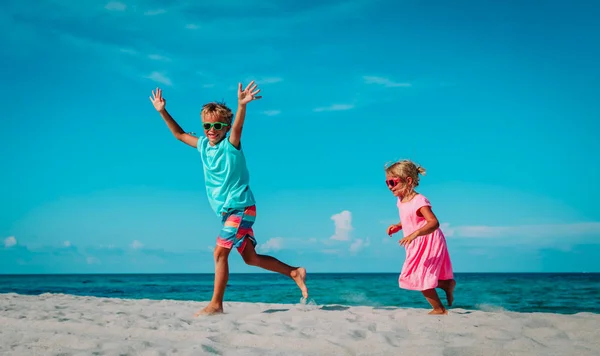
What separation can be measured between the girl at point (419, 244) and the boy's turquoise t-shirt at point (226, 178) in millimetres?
1490

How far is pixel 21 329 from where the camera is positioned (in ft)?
12.5

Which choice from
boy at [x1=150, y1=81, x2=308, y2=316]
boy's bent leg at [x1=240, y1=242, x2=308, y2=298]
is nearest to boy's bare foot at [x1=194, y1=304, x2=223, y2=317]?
boy at [x1=150, y1=81, x2=308, y2=316]

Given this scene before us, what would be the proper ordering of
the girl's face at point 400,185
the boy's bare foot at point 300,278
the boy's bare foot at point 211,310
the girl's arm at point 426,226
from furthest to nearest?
1. the boy's bare foot at point 300,278
2. the girl's face at point 400,185
3. the boy's bare foot at point 211,310
4. the girl's arm at point 426,226

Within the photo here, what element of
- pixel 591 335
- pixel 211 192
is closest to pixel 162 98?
pixel 211 192

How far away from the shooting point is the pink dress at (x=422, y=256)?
475 centimetres

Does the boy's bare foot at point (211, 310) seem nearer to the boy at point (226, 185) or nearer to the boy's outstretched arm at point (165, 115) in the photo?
the boy at point (226, 185)

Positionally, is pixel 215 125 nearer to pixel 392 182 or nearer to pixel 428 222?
pixel 392 182

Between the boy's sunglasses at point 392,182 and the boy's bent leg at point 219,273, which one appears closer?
the boy's bent leg at point 219,273

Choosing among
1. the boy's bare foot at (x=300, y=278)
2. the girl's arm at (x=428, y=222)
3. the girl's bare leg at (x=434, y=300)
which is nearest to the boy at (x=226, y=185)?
the boy's bare foot at (x=300, y=278)

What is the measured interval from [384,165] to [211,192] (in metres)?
1.81

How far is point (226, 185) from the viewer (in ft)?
15.4

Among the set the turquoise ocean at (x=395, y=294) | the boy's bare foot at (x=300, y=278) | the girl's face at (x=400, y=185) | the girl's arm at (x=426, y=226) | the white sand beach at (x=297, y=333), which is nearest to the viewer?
the white sand beach at (x=297, y=333)

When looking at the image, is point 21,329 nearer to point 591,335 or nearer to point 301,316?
point 301,316

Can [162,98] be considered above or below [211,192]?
above
